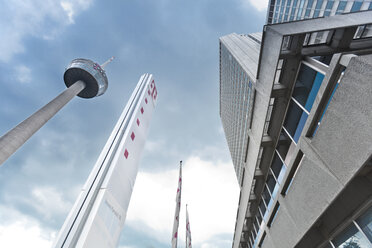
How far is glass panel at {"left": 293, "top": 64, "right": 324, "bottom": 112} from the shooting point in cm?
611

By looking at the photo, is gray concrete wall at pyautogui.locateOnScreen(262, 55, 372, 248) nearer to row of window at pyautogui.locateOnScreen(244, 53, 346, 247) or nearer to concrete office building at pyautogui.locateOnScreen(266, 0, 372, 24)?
row of window at pyautogui.locateOnScreen(244, 53, 346, 247)

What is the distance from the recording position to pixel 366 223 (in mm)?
4977

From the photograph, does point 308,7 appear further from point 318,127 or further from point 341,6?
point 318,127

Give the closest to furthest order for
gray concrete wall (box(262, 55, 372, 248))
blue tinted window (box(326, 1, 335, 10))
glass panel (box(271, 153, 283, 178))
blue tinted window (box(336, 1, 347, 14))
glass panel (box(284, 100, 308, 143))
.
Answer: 1. gray concrete wall (box(262, 55, 372, 248))
2. glass panel (box(284, 100, 308, 143))
3. glass panel (box(271, 153, 283, 178))
4. blue tinted window (box(336, 1, 347, 14))
5. blue tinted window (box(326, 1, 335, 10))

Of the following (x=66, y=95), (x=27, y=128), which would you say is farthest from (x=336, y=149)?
(x=66, y=95)

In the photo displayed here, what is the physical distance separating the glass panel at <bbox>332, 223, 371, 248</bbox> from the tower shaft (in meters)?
21.2

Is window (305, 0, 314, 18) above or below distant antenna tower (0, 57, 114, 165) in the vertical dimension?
above

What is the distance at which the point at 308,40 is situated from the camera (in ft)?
22.1

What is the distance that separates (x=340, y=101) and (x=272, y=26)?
4.41 metres

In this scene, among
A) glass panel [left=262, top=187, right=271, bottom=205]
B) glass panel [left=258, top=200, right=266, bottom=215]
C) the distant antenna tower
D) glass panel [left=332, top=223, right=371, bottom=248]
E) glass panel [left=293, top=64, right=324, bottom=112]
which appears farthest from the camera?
the distant antenna tower

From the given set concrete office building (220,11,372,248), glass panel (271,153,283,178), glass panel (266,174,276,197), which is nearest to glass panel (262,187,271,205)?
glass panel (266,174,276,197)

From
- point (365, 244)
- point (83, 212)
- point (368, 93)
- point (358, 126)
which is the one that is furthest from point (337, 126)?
point (83, 212)

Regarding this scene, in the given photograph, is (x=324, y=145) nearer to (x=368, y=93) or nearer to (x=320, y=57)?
(x=368, y=93)

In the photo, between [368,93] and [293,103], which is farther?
[293,103]
